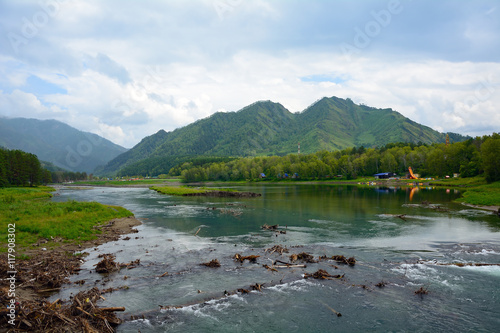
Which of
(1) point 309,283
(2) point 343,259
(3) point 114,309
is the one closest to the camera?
(3) point 114,309

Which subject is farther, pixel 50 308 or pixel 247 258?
pixel 247 258

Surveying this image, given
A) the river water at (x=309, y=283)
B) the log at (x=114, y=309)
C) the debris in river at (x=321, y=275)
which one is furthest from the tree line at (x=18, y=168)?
the debris in river at (x=321, y=275)

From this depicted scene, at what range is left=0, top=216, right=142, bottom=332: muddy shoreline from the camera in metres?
14.3

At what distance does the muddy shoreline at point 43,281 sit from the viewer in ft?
47.0

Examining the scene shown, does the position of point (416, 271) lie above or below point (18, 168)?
below

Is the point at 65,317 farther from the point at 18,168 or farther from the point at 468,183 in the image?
the point at 18,168

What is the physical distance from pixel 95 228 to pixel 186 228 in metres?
13.1

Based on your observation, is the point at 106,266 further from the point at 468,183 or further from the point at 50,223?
the point at 468,183

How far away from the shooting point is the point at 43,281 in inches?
801

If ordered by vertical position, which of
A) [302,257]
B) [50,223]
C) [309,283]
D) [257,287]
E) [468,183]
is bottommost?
[309,283]

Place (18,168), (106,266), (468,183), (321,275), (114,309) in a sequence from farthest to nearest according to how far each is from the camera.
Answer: (18,168) < (468,183) < (106,266) < (321,275) < (114,309)

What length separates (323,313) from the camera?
1766 cm

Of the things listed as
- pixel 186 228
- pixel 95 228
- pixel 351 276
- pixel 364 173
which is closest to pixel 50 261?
pixel 95 228

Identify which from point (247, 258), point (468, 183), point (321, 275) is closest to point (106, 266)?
point (247, 258)
